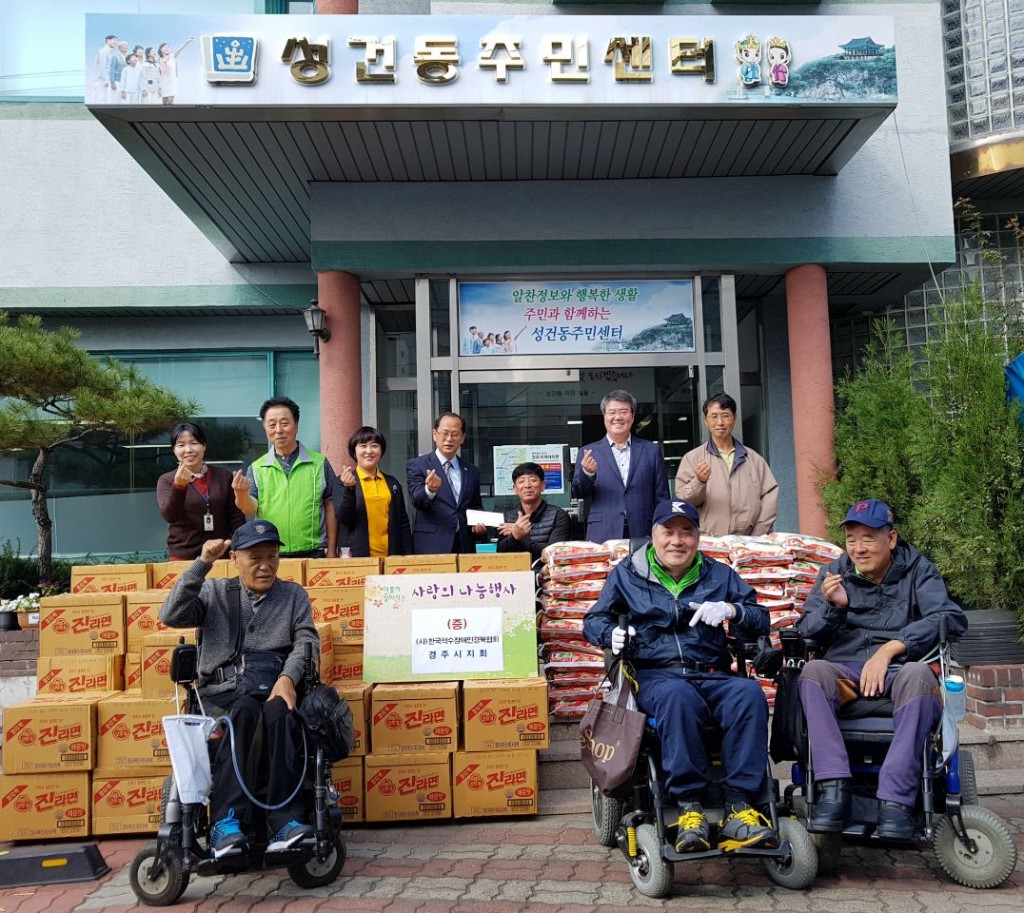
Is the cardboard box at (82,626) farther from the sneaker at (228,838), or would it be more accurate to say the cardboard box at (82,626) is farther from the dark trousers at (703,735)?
the dark trousers at (703,735)

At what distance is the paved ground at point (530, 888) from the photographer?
3.42 metres

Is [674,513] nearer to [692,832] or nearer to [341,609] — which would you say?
[692,832]

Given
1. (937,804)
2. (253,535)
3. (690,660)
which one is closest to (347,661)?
(253,535)

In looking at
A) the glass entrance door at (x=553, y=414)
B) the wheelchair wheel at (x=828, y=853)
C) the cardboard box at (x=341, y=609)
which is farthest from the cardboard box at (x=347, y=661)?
the glass entrance door at (x=553, y=414)

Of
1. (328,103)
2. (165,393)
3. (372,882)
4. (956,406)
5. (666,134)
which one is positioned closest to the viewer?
(372,882)

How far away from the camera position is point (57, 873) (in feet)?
12.7

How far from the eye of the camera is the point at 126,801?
14.5 ft

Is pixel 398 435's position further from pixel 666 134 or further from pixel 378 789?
pixel 378 789

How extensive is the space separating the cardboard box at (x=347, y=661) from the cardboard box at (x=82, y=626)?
1154 mm

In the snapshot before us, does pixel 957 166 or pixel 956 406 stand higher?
pixel 957 166

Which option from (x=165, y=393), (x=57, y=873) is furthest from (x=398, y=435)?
(x=57, y=873)

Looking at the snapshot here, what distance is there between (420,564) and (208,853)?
6.85 ft

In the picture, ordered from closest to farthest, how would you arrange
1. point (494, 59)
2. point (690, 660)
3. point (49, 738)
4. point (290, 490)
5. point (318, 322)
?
point (690, 660) → point (49, 738) → point (290, 490) → point (494, 59) → point (318, 322)

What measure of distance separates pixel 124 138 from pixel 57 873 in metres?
5.77
